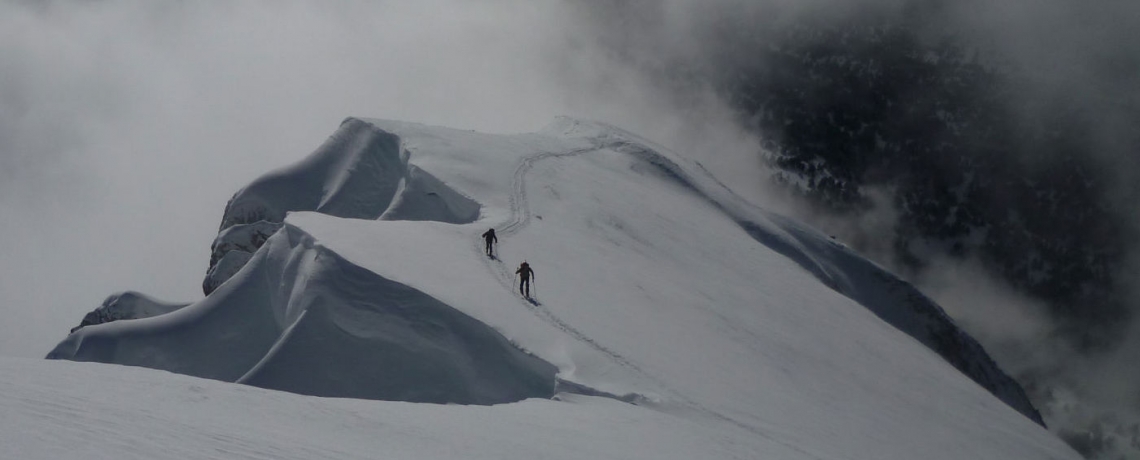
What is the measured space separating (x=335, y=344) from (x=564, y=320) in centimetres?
576

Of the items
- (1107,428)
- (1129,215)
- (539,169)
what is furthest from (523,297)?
(1129,215)

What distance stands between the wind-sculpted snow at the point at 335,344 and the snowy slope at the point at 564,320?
48 millimetres

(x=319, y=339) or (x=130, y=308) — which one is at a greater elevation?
(x=319, y=339)

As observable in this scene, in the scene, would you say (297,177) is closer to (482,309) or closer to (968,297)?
(482,309)

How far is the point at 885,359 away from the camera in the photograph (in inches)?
1567

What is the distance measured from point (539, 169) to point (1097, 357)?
209 ft

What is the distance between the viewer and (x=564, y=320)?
92.5 ft

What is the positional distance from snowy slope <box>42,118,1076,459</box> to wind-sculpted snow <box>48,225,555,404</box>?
48 mm

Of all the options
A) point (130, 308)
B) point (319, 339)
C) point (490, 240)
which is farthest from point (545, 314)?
point (130, 308)

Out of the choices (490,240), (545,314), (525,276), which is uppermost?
(490,240)

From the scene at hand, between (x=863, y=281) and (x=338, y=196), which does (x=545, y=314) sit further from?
(x=863, y=281)

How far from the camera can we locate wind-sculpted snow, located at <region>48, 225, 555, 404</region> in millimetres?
24719

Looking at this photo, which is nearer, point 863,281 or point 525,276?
point 525,276

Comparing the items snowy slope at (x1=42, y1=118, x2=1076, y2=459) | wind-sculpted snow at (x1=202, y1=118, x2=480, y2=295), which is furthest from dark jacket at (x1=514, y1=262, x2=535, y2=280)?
wind-sculpted snow at (x1=202, y1=118, x2=480, y2=295)
